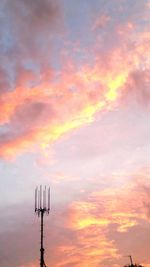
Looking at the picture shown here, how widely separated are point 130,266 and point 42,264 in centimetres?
4675

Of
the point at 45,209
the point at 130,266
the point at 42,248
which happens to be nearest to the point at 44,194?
the point at 45,209

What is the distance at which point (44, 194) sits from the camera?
52906 mm

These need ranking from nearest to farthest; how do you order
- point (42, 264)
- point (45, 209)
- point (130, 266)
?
point (42, 264) < point (45, 209) < point (130, 266)

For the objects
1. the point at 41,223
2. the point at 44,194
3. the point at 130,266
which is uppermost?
the point at 130,266

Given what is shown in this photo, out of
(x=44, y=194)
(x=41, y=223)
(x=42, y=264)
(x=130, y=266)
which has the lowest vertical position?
(x=42, y=264)

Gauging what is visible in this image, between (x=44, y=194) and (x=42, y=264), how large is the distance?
8088 millimetres

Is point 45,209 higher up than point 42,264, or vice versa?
point 45,209

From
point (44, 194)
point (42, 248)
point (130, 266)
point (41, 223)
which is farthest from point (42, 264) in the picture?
point (130, 266)

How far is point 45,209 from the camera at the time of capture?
5162 centimetres

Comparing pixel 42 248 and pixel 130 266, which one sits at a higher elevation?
pixel 130 266

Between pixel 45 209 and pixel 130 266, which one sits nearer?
pixel 45 209

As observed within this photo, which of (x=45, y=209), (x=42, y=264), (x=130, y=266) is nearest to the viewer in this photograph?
(x=42, y=264)

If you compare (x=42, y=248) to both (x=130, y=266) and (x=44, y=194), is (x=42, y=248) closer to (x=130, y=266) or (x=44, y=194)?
(x=44, y=194)

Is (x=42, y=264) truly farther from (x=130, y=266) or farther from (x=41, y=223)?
(x=130, y=266)
